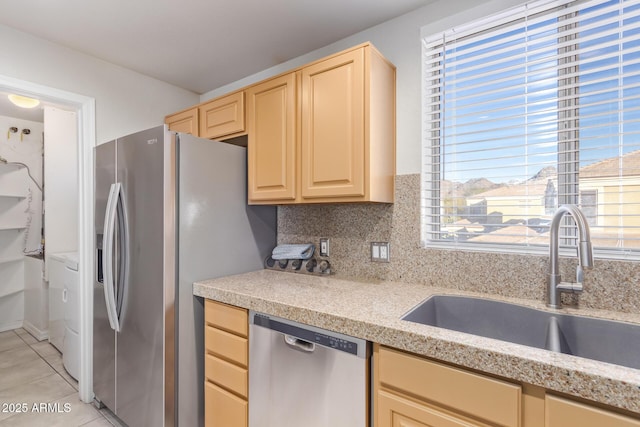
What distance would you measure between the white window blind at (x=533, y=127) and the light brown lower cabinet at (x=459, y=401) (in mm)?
801

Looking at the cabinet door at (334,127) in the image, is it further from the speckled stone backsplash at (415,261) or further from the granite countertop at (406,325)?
the granite countertop at (406,325)

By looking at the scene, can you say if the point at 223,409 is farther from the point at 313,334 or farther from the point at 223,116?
the point at 223,116

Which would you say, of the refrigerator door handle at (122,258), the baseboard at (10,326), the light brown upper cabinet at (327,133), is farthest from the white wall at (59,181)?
the light brown upper cabinet at (327,133)

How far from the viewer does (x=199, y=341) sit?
1.77 meters

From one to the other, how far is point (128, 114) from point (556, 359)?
2.94m

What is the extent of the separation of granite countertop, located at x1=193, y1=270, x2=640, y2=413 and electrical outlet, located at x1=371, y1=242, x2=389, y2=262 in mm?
140

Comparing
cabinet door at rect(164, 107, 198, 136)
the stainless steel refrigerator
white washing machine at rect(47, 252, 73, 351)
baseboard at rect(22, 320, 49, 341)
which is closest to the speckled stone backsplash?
the stainless steel refrigerator

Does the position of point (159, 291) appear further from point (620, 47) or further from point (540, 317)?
point (620, 47)

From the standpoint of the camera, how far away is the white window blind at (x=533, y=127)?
1.28 meters

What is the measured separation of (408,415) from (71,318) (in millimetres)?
2672

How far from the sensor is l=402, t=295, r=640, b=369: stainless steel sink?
1107 millimetres

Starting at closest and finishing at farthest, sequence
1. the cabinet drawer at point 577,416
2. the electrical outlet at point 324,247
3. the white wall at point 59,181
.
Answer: the cabinet drawer at point 577,416 → the electrical outlet at point 324,247 → the white wall at point 59,181

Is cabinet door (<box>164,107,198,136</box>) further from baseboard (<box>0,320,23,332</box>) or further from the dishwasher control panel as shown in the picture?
baseboard (<box>0,320,23,332</box>)

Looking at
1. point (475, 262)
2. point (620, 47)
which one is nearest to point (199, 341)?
point (475, 262)
